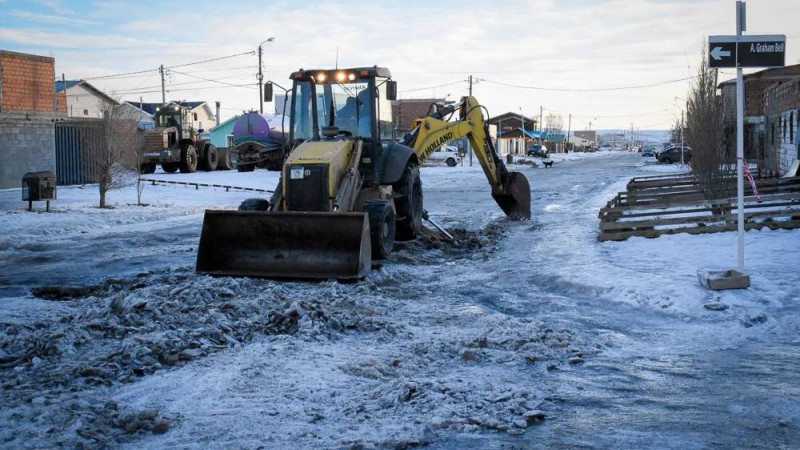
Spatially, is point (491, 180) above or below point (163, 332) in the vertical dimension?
above

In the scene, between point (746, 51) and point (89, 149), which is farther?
point (89, 149)

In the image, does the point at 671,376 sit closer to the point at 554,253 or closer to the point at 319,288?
the point at 319,288

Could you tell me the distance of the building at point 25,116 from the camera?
30.0 metres

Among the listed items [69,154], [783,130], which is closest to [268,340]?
[783,130]

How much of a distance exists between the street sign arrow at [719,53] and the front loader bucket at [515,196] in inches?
370

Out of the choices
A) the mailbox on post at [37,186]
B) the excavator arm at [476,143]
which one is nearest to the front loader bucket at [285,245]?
the excavator arm at [476,143]

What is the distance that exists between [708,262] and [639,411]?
5.93 meters

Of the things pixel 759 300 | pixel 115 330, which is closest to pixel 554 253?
pixel 759 300

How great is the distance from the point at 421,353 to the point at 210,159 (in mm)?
37696

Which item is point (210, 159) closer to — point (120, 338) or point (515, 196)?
point (515, 196)

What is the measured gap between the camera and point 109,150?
2323 centimetres

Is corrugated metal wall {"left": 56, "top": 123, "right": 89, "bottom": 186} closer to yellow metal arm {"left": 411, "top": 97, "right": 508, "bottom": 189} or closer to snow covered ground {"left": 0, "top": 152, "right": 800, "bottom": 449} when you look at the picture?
yellow metal arm {"left": 411, "top": 97, "right": 508, "bottom": 189}

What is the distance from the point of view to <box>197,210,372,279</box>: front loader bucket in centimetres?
1103

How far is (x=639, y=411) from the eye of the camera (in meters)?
5.85
